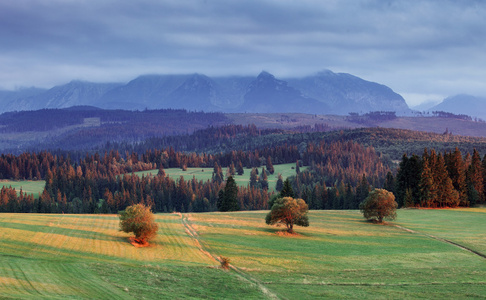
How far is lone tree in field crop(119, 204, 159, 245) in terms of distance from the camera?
70.6 metres

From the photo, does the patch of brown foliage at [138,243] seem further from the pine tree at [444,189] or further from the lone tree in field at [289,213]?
the pine tree at [444,189]

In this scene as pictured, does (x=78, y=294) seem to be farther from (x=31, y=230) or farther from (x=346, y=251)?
(x=346, y=251)

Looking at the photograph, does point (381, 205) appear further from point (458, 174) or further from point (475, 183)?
point (475, 183)

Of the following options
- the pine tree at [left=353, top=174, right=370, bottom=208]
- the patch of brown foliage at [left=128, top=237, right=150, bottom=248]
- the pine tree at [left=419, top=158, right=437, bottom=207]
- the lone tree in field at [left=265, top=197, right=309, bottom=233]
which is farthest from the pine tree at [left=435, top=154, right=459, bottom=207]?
the patch of brown foliage at [left=128, top=237, right=150, bottom=248]

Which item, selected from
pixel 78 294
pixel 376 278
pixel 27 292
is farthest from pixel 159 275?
pixel 376 278

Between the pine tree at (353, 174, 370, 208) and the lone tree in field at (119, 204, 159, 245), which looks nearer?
the lone tree in field at (119, 204, 159, 245)

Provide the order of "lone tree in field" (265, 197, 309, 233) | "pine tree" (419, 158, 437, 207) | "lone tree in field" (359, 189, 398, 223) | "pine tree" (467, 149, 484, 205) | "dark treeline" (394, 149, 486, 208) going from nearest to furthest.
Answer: "lone tree in field" (265, 197, 309, 233), "lone tree in field" (359, 189, 398, 223), "pine tree" (419, 158, 437, 207), "dark treeline" (394, 149, 486, 208), "pine tree" (467, 149, 484, 205)

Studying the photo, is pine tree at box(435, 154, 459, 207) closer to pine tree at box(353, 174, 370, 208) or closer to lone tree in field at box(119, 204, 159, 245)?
pine tree at box(353, 174, 370, 208)

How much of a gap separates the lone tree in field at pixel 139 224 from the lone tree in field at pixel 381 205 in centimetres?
4996

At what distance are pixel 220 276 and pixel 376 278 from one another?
19183 mm

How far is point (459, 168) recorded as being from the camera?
132 metres

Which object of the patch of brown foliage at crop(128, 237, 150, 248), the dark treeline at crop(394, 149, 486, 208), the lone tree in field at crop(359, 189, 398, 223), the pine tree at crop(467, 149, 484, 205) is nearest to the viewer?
the patch of brown foliage at crop(128, 237, 150, 248)

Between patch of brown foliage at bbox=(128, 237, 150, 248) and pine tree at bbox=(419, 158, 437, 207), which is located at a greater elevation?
pine tree at bbox=(419, 158, 437, 207)

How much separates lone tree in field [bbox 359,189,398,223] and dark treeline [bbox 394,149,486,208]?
30054mm
